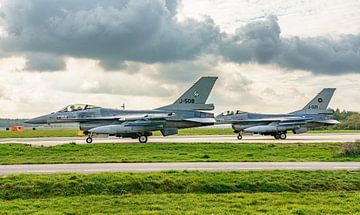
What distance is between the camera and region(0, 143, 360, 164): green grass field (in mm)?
21623

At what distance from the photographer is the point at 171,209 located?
33.6ft

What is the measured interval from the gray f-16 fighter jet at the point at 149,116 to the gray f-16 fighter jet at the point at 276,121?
8933 millimetres

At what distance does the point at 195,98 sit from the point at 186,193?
23.3 metres

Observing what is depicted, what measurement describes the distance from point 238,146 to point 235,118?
15226 millimetres

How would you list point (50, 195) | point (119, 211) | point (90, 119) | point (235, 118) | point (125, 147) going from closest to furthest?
point (119, 211), point (50, 195), point (125, 147), point (90, 119), point (235, 118)

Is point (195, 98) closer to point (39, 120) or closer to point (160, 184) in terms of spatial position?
point (39, 120)

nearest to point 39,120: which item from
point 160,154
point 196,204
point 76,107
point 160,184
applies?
point 76,107

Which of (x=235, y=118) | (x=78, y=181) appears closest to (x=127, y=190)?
(x=78, y=181)

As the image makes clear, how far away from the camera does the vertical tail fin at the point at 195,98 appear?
35.8 meters

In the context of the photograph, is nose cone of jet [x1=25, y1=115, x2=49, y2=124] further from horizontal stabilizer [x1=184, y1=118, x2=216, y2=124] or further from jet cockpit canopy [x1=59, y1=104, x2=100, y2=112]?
horizontal stabilizer [x1=184, y1=118, x2=216, y2=124]

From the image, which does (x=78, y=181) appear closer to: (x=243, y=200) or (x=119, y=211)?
(x=119, y=211)

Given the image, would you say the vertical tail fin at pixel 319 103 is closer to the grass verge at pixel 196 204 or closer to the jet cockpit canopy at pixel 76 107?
the jet cockpit canopy at pixel 76 107

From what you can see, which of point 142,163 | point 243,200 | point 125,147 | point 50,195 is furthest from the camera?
point 125,147

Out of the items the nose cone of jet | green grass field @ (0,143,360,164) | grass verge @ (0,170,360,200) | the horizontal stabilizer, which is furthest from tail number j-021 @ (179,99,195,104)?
grass verge @ (0,170,360,200)
